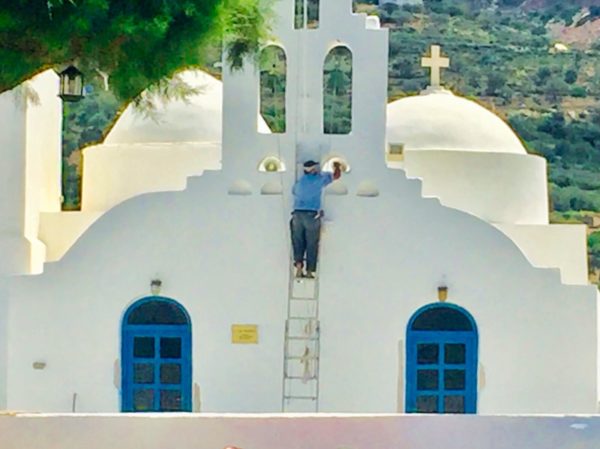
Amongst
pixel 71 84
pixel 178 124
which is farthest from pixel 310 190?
pixel 71 84

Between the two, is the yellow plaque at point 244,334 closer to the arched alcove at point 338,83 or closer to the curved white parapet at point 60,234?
the curved white parapet at point 60,234

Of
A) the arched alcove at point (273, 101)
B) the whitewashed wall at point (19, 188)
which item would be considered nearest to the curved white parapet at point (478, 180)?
the whitewashed wall at point (19, 188)

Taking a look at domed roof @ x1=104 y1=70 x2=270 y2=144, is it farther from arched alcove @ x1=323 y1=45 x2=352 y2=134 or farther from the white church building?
arched alcove @ x1=323 y1=45 x2=352 y2=134

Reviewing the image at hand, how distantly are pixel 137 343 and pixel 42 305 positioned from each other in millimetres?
1239

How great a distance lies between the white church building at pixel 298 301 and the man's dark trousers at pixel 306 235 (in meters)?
0.28

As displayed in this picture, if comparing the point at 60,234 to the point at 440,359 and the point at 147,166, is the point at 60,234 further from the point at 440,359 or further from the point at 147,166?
the point at 440,359

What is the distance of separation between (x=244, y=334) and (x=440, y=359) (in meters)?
2.40

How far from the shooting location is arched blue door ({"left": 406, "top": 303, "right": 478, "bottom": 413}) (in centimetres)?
1572

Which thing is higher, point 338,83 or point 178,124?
point 338,83

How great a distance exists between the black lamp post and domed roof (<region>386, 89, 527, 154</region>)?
23.6 feet

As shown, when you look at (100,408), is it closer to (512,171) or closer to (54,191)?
(54,191)

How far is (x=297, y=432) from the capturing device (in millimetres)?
10227

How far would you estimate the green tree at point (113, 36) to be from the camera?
948 cm

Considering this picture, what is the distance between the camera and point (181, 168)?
17828mm
